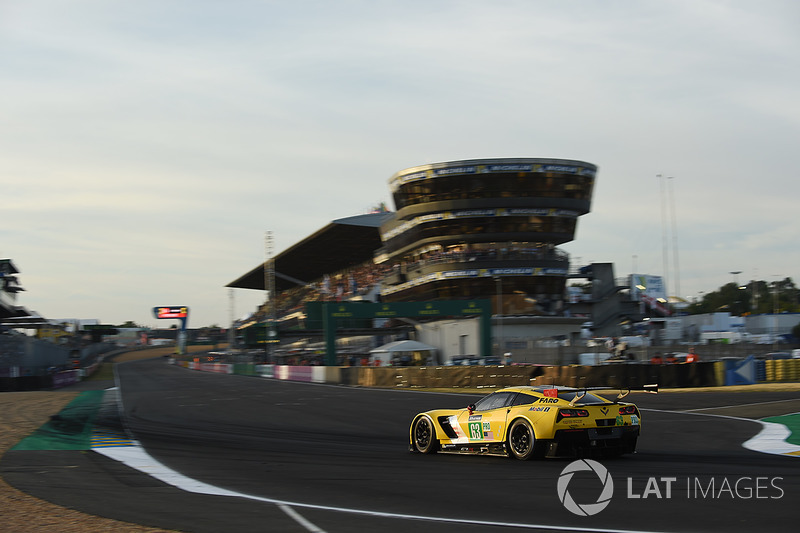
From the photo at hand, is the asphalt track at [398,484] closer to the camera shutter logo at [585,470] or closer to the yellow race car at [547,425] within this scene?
the camera shutter logo at [585,470]

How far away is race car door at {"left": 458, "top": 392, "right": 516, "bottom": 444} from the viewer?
40.3 ft

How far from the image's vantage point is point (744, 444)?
13453mm

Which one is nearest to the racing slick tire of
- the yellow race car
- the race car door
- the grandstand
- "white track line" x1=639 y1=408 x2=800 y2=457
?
the yellow race car

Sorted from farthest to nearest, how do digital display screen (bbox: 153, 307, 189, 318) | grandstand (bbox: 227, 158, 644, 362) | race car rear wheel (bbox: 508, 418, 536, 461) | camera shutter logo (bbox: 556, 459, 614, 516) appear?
digital display screen (bbox: 153, 307, 189, 318) < grandstand (bbox: 227, 158, 644, 362) < race car rear wheel (bbox: 508, 418, 536, 461) < camera shutter logo (bbox: 556, 459, 614, 516)

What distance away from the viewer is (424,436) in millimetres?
13445

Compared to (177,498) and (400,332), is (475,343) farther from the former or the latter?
(177,498)

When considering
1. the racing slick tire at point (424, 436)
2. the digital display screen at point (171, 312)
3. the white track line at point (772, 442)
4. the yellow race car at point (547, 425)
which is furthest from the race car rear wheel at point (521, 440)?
the digital display screen at point (171, 312)

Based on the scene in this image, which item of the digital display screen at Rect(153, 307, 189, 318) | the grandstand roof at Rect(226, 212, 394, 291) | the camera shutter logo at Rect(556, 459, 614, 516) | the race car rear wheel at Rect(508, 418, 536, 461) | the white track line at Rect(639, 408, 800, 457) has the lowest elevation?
the white track line at Rect(639, 408, 800, 457)

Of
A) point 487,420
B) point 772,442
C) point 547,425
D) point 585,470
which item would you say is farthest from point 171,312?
point 585,470

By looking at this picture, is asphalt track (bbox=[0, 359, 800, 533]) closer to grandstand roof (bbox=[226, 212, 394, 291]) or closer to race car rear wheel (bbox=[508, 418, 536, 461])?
race car rear wheel (bbox=[508, 418, 536, 461])

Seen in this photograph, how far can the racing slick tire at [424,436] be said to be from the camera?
13.2 metres

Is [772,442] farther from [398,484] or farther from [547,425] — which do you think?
[398,484]

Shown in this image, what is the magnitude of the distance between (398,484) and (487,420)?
2939mm

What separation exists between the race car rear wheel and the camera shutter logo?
692 millimetres
